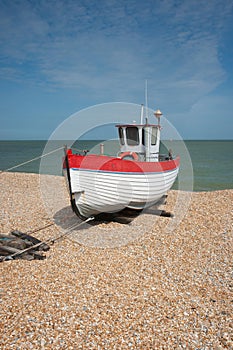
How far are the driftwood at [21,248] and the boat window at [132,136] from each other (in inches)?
190

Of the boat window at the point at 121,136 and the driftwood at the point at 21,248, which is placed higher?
the boat window at the point at 121,136

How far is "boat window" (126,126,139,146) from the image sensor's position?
31.0 feet

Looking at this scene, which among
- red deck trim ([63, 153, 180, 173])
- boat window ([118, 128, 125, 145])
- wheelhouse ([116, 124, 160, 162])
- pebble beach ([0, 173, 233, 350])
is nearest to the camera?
pebble beach ([0, 173, 233, 350])

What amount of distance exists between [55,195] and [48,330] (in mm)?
9710

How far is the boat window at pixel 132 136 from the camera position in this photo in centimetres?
946

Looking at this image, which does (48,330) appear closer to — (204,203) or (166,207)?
(166,207)

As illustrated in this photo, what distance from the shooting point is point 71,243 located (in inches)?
274

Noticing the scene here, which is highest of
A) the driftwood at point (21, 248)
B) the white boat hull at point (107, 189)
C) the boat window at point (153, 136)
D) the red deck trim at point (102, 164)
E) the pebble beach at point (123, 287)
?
the boat window at point (153, 136)

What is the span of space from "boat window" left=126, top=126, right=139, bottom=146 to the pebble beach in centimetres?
272

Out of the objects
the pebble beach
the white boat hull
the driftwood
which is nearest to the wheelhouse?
the white boat hull

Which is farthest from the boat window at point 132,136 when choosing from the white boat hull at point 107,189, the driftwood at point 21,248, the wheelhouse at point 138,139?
the driftwood at point 21,248

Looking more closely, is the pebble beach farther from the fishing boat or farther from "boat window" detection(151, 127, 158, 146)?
"boat window" detection(151, 127, 158, 146)

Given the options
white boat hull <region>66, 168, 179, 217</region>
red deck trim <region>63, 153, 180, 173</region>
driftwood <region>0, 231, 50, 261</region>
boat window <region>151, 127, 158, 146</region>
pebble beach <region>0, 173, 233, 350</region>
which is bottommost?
pebble beach <region>0, 173, 233, 350</region>

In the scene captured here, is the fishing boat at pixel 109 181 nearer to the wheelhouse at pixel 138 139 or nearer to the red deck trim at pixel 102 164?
the red deck trim at pixel 102 164
